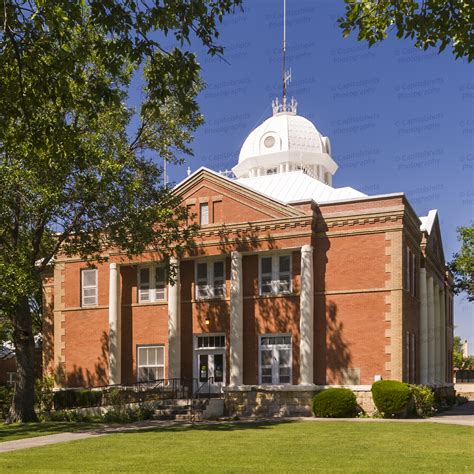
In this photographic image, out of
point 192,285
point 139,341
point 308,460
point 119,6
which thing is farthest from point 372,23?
point 139,341

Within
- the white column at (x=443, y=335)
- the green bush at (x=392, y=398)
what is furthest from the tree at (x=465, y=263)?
the green bush at (x=392, y=398)

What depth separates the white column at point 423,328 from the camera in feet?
105

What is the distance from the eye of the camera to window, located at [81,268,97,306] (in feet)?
109

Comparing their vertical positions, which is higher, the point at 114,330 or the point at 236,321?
the point at 236,321

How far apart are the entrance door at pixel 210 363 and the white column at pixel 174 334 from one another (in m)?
0.89

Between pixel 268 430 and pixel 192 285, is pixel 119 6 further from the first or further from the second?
pixel 192 285

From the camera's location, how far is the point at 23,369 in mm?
25516

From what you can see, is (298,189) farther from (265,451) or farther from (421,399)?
(265,451)

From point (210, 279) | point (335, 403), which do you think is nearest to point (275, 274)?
point (210, 279)

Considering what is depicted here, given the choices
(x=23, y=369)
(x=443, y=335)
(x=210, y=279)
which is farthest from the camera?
(x=443, y=335)

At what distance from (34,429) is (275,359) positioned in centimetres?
1060

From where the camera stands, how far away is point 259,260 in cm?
2978

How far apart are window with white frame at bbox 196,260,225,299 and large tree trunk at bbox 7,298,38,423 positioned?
818cm

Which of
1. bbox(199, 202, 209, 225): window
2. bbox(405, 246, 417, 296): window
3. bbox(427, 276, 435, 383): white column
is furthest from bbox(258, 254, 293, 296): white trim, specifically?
bbox(427, 276, 435, 383): white column
